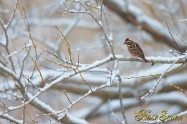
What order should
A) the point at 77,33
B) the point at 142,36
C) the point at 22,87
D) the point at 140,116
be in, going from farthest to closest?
the point at 77,33, the point at 142,36, the point at 22,87, the point at 140,116

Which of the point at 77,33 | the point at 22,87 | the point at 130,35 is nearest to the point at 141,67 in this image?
the point at 130,35

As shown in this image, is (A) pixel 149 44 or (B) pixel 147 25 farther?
(A) pixel 149 44

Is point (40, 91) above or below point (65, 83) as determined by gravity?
below

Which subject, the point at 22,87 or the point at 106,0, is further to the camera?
the point at 106,0

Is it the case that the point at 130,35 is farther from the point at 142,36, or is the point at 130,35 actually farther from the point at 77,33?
the point at 77,33

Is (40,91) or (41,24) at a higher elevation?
(41,24)

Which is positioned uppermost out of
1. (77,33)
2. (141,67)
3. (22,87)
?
(77,33)

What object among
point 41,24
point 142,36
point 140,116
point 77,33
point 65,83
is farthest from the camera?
point 77,33

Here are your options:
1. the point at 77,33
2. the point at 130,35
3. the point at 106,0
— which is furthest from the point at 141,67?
the point at 77,33

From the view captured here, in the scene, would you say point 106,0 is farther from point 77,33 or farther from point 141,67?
point 77,33
